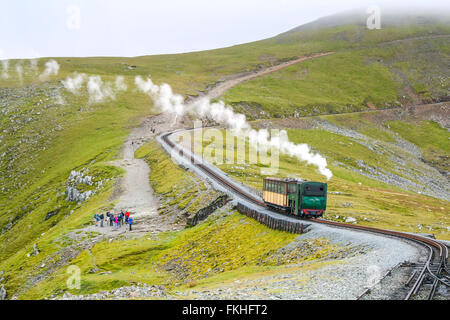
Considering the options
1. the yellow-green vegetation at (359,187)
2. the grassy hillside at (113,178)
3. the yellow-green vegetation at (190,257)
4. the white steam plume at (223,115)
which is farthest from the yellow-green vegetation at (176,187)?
the white steam plume at (223,115)

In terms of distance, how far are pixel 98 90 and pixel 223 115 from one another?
170ft

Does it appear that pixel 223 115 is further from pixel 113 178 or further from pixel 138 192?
pixel 138 192

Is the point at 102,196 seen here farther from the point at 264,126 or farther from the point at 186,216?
the point at 264,126

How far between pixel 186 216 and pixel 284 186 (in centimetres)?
1425

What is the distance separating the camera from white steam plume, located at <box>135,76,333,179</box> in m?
113

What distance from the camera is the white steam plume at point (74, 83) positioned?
16238cm

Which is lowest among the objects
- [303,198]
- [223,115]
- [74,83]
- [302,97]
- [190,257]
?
[190,257]

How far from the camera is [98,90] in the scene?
6467 inches

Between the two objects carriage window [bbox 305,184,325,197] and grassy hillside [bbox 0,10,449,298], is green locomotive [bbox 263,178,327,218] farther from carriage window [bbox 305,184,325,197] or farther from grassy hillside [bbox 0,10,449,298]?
grassy hillside [bbox 0,10,449,298]

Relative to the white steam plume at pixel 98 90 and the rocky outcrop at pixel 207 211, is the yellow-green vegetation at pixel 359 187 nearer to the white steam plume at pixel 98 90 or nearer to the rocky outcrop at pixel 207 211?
the rocky outcrop at pixel 207 211

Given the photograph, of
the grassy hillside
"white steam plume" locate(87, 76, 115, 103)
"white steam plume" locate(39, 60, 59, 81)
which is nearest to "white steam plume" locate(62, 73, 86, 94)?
the grassy hillside

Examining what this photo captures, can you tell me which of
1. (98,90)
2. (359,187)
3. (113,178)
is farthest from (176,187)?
(98,90)

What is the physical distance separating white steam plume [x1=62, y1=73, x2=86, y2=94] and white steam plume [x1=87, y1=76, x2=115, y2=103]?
3459mm
